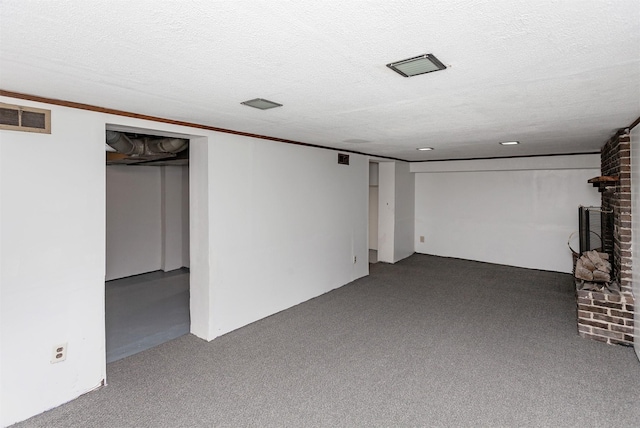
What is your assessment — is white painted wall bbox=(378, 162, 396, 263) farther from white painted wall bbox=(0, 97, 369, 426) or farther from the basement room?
white painted wall bbox=(0, 97, 369, 426)

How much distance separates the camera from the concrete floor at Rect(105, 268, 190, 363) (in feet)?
11.2

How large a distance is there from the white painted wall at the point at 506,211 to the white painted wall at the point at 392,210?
2.26 ft

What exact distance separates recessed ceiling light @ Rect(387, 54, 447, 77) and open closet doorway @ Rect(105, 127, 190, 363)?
2.79 m

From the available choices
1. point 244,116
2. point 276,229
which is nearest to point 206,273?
point 276,229

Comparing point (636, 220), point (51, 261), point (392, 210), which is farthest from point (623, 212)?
point (51, 261)

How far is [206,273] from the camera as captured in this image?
3441mm

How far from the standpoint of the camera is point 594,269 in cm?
365

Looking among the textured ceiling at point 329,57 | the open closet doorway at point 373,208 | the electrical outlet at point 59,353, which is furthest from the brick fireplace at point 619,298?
the open closet doorway at point 373,208

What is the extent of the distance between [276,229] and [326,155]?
52.5 inches

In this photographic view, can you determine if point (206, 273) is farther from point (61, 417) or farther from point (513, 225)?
point (513, 225)

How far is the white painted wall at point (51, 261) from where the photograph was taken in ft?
7.27

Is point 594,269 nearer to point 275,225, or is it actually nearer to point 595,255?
point 595,255

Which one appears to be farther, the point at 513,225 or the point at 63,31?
the point at 513,225

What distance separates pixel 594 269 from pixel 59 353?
4.66 metres
